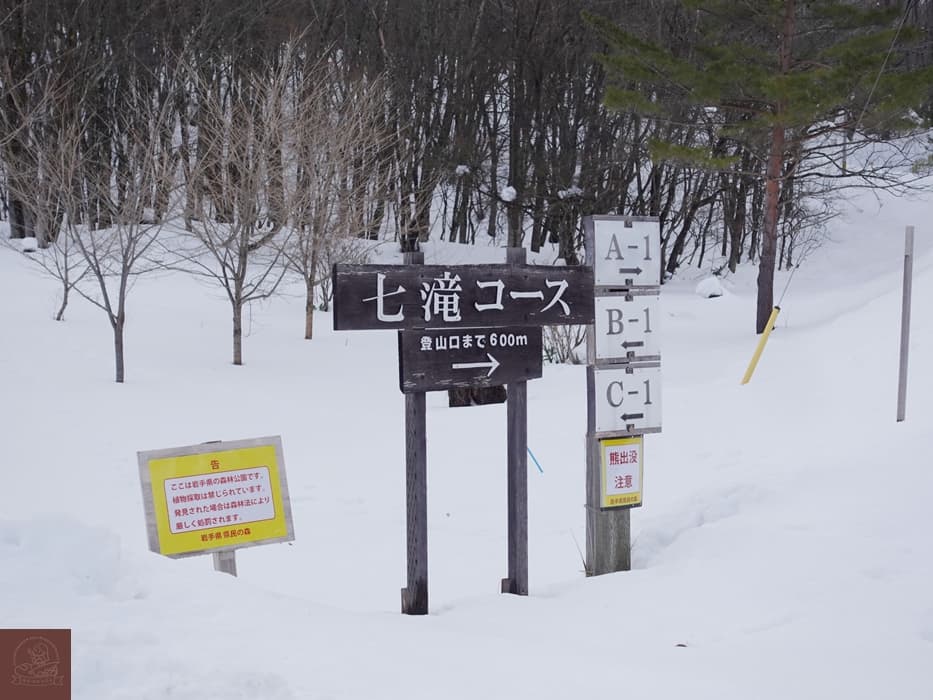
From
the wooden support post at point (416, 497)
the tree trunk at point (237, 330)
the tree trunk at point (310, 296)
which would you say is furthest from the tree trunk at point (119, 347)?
the wooden support post at point (416, 497)

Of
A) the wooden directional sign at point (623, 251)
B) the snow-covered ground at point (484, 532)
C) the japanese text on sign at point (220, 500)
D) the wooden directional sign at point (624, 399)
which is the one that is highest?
the wooden directional sign at point (623, 251)

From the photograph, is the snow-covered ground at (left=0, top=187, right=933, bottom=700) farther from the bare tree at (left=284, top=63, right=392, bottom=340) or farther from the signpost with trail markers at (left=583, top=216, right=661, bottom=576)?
the bare tree at (left=284, top=63, right=392, bottom=340)

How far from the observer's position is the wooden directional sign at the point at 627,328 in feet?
17.0

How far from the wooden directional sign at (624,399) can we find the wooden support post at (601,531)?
0.15m

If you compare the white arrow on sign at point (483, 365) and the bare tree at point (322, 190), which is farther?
the bare tree at point (322, 190)

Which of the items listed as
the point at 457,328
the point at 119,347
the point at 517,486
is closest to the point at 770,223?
the point at 119,347

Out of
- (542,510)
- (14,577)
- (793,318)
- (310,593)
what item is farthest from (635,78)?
(14,577)

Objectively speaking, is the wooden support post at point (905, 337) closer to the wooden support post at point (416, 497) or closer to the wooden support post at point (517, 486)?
the wooden support post at point (517, 486)

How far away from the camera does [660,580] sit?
4730 mm

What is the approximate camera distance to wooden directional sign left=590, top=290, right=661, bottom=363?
517cm

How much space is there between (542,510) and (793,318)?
1022 centimetres

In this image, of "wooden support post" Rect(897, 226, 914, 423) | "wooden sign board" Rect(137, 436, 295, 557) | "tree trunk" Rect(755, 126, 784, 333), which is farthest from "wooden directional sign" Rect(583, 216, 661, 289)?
"tree trunk" Rect(755, 126, 784, 333)

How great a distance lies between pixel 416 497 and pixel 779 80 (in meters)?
10.7

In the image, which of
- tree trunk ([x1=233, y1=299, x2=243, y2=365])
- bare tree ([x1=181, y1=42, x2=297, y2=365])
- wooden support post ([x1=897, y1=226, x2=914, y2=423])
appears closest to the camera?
wooden support post ([x1=897, y1=226, x2=914, y2=423])
